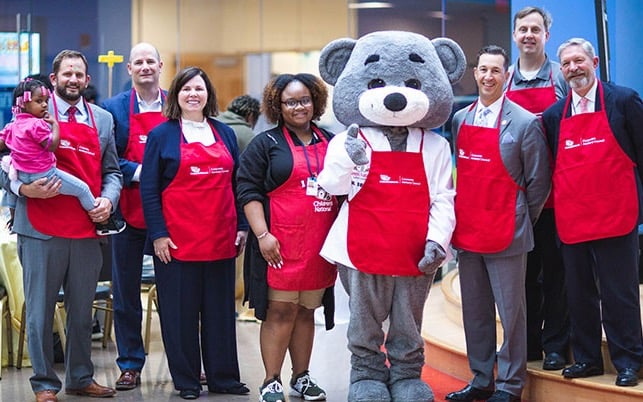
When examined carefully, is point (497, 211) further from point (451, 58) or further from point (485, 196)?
point (451, 58)

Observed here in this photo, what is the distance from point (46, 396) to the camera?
489 centimetres

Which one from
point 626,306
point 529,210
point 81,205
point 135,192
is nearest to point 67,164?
point 81,205

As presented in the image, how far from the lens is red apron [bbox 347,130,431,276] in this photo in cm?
450

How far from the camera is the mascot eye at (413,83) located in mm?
4574

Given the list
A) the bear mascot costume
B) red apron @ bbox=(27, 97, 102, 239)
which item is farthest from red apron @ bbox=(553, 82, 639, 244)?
red apron @ bbox=(27, 97, 102, 239)

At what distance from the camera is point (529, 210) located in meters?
4.64

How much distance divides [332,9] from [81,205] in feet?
20.8

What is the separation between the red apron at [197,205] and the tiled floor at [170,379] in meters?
0.72

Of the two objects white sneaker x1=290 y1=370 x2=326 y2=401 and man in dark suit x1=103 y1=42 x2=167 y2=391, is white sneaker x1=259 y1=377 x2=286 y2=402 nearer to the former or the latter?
white sneaker x1=290 y1=370 x2=326 y2=401

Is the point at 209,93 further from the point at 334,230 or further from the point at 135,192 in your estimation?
the point at 334,230

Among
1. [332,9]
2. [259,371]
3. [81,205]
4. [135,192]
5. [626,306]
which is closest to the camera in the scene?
[626,306]

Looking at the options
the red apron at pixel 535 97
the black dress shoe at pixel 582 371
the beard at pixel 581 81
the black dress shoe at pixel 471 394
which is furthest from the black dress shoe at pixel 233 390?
the beard at pixel 581 81

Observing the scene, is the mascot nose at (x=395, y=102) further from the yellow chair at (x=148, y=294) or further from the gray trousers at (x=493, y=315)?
the yellow chair at (x=148, y=294)

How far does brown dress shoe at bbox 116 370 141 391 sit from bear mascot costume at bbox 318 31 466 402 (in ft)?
4.07
